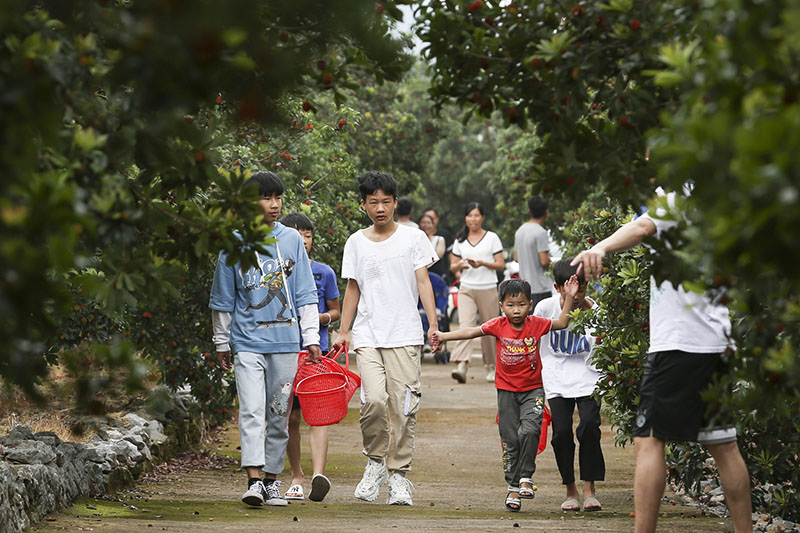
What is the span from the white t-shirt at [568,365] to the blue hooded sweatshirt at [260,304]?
5.68ft

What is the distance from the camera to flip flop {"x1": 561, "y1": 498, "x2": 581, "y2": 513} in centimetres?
764

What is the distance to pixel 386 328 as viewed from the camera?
805 cm

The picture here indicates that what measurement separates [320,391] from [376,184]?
148 cm

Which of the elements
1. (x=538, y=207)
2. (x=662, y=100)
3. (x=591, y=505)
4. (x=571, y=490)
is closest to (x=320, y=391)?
(x=571, y=490)

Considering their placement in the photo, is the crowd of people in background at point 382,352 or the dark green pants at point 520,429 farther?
the dark green pants at point 520,429

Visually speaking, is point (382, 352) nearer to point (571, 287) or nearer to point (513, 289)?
point (513, 289)

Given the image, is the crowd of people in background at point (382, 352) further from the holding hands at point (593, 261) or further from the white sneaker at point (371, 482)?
the holding hands at point (593, 261)

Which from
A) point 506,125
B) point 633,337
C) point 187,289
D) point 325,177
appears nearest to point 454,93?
point 506,125

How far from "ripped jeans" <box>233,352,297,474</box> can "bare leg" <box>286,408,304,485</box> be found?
31cm

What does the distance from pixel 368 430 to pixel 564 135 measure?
167 inches

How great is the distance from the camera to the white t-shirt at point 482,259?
586 inches

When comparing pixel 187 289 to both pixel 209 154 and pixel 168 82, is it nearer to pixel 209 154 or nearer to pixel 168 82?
pixel 209 154

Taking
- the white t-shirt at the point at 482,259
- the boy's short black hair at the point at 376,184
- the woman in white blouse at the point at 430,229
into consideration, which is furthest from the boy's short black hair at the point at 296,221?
the woman in white blouse at the point at 430,229

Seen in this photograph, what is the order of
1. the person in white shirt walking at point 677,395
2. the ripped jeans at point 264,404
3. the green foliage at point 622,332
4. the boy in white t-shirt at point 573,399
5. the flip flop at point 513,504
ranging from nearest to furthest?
the person in white shirt walking at point 677,395, the green foliage at point 622,332, the ripped jeans at point 264,404, the flip flop at point 513,504, the boy in white t-shirt at point 573,399
